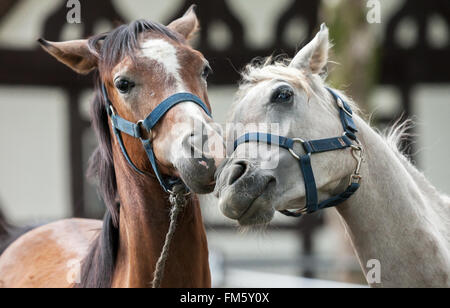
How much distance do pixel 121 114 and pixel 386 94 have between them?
792cm

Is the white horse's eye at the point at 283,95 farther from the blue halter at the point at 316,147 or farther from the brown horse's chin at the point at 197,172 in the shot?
the brown horse's chin at the point at 197,172

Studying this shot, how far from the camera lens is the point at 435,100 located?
31.3 ft

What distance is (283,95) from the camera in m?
2.79

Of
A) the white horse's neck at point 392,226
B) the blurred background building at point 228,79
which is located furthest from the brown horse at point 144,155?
the blurred background building at point 228,79

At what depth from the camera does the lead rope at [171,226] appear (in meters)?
2.85

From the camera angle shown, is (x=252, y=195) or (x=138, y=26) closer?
(x=252, y=195)

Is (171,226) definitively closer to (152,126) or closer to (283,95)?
(152,126)

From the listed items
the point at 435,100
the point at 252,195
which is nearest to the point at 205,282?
the point at 252,195

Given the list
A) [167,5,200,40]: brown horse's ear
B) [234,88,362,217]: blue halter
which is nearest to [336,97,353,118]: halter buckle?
[234,88,362,217]: blue halter

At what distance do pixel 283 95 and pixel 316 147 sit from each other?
0.28 m

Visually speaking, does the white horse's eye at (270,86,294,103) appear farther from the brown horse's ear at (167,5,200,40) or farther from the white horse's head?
the brown horse's ear at (167,5,200,40)

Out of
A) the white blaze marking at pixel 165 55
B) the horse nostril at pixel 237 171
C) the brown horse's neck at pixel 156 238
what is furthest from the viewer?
the brown horse's neck at pixel 156 238

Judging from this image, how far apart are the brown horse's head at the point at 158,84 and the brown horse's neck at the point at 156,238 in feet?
0.46

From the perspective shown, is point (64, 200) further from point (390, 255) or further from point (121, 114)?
point (390, 255)
